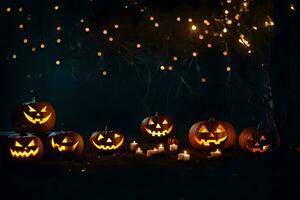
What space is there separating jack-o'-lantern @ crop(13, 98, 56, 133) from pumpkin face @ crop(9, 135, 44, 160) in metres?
0.80

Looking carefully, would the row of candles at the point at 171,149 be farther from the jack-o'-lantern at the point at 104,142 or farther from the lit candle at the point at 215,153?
the jack-o'-lantern at the point at 104,142

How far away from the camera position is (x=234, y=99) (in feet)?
39.8

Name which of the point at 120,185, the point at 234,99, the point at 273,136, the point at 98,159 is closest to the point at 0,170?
the point at 98,159

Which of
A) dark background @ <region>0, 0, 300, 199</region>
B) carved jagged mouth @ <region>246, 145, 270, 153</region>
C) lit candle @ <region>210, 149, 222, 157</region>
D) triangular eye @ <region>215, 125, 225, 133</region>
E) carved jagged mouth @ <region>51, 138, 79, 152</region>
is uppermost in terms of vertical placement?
dark background @ <region>0, 0, 300, 199</region>

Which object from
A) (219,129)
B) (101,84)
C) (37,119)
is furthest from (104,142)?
(101,84)

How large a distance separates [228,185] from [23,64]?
7484 millimetres

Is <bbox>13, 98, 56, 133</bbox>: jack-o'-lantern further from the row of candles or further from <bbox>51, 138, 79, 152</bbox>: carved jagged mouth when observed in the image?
the row of candles

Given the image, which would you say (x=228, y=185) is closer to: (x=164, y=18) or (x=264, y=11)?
(x=264, y=11)

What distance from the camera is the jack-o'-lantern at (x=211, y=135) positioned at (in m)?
8.45

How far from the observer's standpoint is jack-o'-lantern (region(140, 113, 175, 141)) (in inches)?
365

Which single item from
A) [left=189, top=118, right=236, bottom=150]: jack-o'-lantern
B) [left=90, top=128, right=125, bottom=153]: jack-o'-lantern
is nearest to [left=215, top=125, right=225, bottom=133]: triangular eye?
[left=189, top=118, right=236, bottom=150]: jack-o'-lantern

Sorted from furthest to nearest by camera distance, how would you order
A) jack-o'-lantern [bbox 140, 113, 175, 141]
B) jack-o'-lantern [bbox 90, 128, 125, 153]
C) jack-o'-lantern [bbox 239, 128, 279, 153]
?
jack-o'-lantern [bbox 140, 113, 175, 141] → jack-o'-lantern [bbox 90, 128, 125, 153] → jack-o'-lantern [bbox 239, 128, 279, 153]

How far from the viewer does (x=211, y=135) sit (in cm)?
845

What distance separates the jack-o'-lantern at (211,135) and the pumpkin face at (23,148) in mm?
2715
